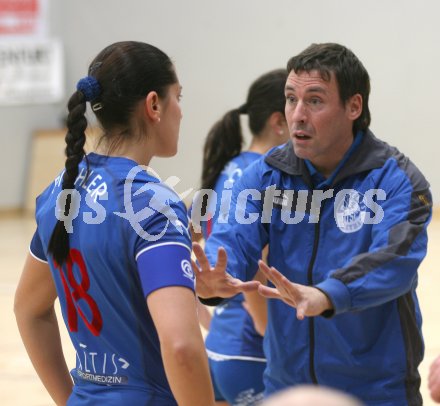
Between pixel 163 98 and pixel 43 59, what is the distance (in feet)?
30.0

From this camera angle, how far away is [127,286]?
1854 millimetres

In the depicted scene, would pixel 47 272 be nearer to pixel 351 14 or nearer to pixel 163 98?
pixel 163 98

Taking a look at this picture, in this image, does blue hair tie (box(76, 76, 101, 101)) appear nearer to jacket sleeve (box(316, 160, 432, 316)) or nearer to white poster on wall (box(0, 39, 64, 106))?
jacket sleeve (box(316, 160, 432, 316))

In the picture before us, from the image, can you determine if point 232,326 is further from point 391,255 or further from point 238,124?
point 391,255

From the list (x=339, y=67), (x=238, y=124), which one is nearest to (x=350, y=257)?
(x=339, y=67)

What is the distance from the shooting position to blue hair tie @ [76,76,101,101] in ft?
6.50

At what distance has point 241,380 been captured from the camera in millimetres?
3352

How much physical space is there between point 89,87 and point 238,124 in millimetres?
1806

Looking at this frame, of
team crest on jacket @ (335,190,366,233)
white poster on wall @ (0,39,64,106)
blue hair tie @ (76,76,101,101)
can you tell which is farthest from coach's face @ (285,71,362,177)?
white poster on wall @ (0,39,64,106)

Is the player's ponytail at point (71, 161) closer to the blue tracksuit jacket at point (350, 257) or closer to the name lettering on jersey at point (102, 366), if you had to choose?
the name lettering on jersey at point (102, 366)

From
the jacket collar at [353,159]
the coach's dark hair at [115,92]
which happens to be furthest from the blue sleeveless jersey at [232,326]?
the coach's dark hair at [115,92]

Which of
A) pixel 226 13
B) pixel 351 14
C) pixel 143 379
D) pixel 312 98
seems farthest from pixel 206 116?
pixel 143 379

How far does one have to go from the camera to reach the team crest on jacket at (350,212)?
2375mm

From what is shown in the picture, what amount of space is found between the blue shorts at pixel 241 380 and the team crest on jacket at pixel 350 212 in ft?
3.74
